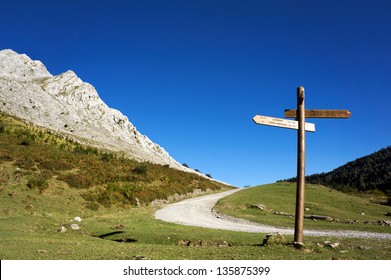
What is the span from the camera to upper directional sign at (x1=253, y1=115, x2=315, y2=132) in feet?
49.2

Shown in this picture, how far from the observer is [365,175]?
96875mm

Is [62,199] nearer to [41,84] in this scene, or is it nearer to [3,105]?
[3,105]

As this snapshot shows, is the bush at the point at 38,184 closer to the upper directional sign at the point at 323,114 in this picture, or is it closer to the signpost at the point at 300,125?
the signpost at the point at 300,125

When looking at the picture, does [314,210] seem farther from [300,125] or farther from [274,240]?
[300,125]

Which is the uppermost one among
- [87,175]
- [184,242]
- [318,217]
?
[87,175]

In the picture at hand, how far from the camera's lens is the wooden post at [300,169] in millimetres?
15086

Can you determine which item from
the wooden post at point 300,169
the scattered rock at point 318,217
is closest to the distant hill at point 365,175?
the scattered rock at point 318,217

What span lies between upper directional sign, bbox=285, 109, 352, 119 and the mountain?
3443 inches

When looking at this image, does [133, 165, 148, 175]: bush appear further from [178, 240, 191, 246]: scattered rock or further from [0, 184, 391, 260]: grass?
[178, 240, 191, 246]: scattered rock

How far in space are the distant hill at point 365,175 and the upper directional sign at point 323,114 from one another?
6019 cm

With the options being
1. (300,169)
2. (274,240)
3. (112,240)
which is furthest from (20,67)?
(300,169)

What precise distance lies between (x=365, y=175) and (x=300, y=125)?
9429 cm
